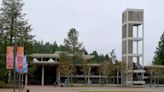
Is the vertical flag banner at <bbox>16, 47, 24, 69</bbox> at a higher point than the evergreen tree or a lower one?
lower

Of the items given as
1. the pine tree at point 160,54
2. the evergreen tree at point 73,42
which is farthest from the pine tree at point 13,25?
the pine tree at point 160,54

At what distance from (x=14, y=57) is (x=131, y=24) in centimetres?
6350

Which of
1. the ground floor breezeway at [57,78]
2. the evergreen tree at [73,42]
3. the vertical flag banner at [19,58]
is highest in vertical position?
the evergreen tree at [73,42]

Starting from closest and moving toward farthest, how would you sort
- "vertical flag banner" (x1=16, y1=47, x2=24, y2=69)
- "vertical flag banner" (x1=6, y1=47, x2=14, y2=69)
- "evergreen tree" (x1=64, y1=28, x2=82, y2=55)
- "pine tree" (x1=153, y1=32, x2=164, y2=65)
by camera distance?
"vertical flag banner" (x1=6, y1=47, x2=14, y2=69) < "vertical flag banner" (x1=16, y1=47, x2=24, y2=69) < "evergreen tree" (x1=64, y1=28, x2=82, y2=55) < "pine tree" (x1=153, y1=32, x2=164, y2=65)

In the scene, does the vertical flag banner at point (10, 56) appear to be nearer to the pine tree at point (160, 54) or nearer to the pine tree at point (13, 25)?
the pine tree at point (13, 25)

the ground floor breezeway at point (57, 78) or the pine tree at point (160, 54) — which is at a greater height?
the pine tree at point (160, 54)

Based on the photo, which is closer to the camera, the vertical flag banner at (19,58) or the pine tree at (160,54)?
the vertical flag banner at (19,58)

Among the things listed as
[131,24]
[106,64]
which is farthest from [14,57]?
[131,24]

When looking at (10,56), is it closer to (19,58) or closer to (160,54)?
(19,58)

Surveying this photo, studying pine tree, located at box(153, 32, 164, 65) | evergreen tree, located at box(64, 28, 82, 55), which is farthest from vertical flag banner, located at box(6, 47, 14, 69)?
pine tree, located at box(153, 32, 164, 65)

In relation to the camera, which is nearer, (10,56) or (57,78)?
(10,56)

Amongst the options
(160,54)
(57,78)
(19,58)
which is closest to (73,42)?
(57,78)

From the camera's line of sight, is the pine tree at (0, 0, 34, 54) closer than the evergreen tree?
Yes

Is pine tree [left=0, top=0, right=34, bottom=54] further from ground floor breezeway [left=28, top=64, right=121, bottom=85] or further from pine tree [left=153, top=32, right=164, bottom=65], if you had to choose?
pine tree [left=153, top=32, right=164, bottom=65]
